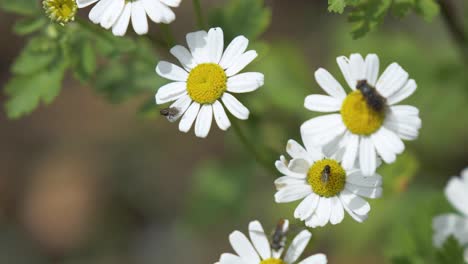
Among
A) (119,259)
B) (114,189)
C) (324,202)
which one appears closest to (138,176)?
(114,189)

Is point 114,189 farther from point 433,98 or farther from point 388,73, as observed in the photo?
point 388,73

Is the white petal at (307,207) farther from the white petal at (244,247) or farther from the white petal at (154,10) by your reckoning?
A: the white petal at (154,10)

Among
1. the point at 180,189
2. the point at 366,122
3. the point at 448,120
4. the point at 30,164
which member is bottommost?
the point at 366,122

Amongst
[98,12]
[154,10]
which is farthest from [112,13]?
[154,10]

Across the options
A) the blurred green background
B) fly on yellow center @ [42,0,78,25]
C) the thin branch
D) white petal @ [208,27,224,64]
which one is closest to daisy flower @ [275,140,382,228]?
white petal @ [208,27,224,64]

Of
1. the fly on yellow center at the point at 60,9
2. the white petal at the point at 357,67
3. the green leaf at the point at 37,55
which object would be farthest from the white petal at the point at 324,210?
the green leaf at the point at 37,55

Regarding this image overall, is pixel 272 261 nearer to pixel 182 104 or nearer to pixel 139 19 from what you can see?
pixel 182 104
